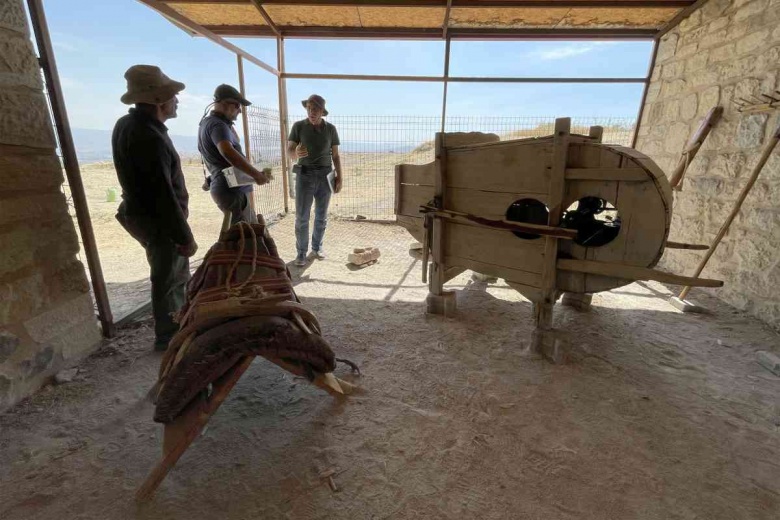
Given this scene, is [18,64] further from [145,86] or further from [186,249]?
[186,249]

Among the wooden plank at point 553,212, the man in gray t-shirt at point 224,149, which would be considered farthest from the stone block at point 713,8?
the man in gray t-shirt at point 224,149

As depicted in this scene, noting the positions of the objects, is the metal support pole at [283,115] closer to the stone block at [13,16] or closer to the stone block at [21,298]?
the stone block at [13,16]

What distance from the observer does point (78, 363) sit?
2.62 meters

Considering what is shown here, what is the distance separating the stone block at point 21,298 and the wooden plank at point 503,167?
2.84 m

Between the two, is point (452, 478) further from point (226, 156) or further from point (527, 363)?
point (226, 156)

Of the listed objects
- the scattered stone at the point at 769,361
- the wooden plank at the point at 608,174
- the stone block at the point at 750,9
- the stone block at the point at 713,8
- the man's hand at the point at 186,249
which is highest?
the stone block at the point at 713,8

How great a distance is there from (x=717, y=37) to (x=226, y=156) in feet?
17.3

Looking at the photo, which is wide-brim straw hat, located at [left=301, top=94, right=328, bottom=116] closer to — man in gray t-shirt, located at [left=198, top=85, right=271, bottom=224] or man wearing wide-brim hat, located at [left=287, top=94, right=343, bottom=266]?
man wearing wide-brim hat, located at [left=287, top=94, right=343, bottom=266]

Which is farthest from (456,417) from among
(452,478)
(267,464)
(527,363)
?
(267,464)

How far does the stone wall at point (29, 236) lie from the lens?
2.14m

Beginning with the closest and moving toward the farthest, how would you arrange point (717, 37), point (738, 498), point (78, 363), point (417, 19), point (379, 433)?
1. point (738, 498)
2. point (379, 433)
3. point (78, 363)
4. point (717, 37)
5. point (417, 19)

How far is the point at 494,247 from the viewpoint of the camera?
283cm

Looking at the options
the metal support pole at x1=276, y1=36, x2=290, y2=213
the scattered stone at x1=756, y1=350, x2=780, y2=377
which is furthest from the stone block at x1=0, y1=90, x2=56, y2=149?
the scattered stone at x1=756, y1=350, x2=780, y2=377

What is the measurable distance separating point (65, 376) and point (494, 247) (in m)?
3.04
